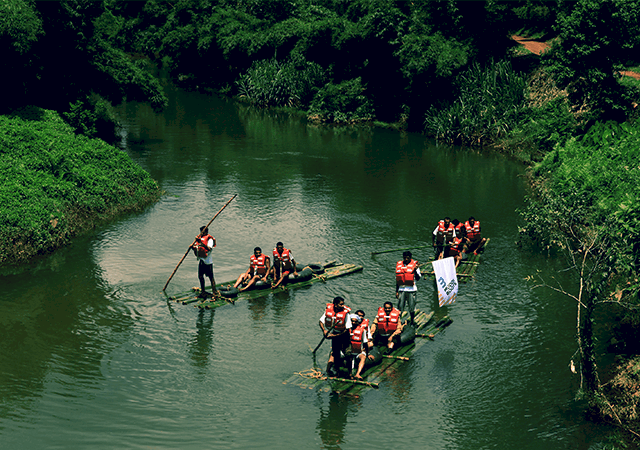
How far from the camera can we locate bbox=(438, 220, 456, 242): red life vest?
26.1m

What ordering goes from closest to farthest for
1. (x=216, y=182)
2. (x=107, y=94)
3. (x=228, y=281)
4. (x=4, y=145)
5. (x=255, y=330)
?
(x=255, y=330) → (x=228, y=281) → (x=4, y=145) → (x=216, y=182) → (x=107, y=94)

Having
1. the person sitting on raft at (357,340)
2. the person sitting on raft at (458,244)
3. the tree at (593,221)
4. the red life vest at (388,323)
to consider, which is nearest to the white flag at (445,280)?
the red life vest at (388,323)

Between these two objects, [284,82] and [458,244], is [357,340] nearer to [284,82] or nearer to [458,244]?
[458,244]

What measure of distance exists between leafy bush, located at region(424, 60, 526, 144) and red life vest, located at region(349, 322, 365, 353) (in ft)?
117

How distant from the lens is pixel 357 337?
1772 cm

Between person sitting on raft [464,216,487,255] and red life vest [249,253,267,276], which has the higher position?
person sitting on raft [464,216,487,255]

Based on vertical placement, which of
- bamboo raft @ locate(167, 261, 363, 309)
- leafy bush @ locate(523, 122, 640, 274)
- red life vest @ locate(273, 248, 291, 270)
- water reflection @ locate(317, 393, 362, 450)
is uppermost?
leafy bush @ locate(523, 122, 640, 274)

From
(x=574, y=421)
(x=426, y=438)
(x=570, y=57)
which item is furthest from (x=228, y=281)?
(x=570, y=57)

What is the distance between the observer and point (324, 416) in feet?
53.0

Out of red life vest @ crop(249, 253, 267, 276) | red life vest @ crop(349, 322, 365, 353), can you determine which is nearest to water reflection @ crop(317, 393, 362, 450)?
red life vest @ crop(349, 322, 365, 353)

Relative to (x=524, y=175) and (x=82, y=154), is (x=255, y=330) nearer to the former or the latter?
(x=82, y=154)

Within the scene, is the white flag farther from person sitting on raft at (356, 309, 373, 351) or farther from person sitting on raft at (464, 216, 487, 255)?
person sitting on raft at (464, 216, 487, 255)

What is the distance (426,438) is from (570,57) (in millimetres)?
32140

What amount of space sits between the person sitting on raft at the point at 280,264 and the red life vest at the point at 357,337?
670 cm
